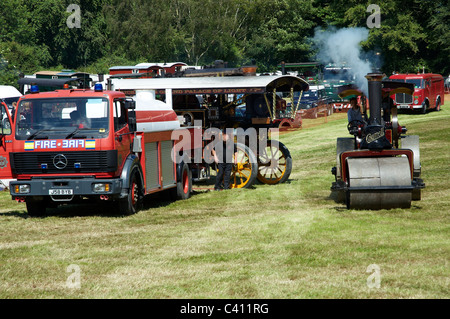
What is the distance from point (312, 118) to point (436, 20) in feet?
57.4

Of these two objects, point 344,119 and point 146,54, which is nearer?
point 344,119

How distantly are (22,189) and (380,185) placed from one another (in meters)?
6.55

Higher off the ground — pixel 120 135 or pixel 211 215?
pixel 120 135

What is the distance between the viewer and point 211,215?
13305 millimetres

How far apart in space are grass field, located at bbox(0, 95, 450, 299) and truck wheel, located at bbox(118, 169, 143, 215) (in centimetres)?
25

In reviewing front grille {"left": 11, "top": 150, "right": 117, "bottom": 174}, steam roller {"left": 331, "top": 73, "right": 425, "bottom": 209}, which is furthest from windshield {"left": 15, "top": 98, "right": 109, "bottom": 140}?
steam roller {"left": 331, "top": 73, "right": 425, "bottom": 209}

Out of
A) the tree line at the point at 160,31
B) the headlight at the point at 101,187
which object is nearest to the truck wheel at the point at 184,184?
the headlight at the point at 101,187

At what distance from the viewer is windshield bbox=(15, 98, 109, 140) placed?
42.5 feet

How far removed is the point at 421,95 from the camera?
1487 inches

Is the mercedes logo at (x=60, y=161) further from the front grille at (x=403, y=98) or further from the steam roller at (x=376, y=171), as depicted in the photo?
the front grille at (x=403, y=98)

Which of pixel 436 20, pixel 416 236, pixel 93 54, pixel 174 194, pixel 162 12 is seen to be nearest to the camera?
pixel 416 236

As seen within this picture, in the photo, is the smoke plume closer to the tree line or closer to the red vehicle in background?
the tree line
